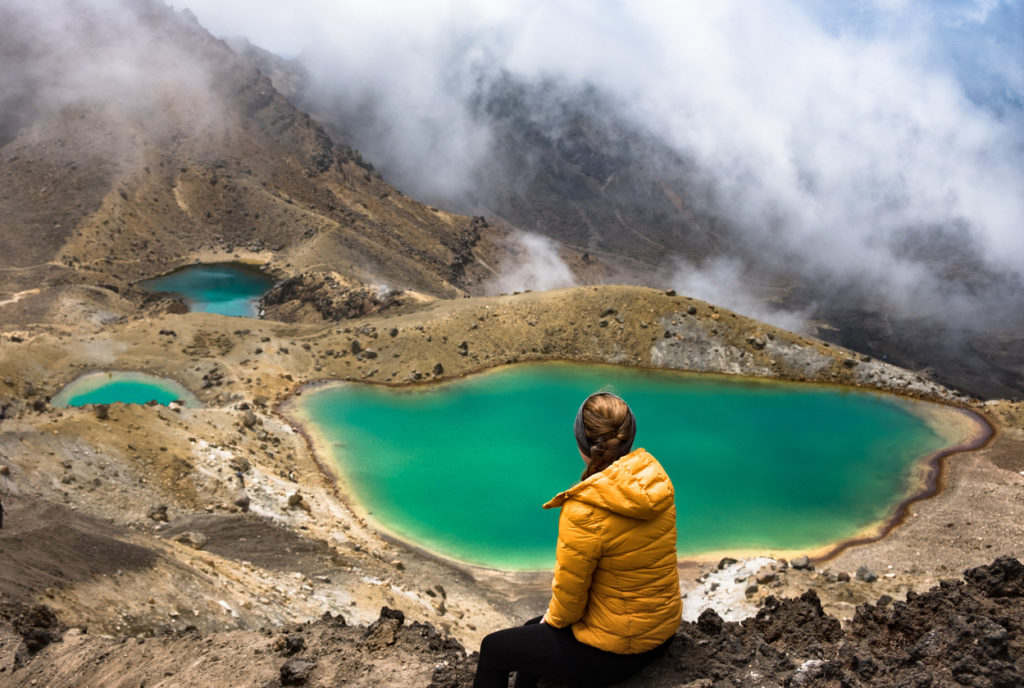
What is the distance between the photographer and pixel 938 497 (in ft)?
91.8

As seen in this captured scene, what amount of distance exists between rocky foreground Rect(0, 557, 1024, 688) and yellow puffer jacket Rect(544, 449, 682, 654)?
1008 millimetres

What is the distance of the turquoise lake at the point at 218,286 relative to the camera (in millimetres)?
59562

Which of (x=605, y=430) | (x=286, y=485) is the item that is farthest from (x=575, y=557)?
(x=286, y=485)

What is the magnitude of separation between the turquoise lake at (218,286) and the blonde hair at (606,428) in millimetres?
55734

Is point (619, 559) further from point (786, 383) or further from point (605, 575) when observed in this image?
point (786, 383)

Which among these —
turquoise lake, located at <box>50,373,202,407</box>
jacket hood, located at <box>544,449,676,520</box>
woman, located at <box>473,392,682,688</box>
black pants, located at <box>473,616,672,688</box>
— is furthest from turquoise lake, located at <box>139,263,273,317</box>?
jacket hood, located at <box>544,449,676,520</box>

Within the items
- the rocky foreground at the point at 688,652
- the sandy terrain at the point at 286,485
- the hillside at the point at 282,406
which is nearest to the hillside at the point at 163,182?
the hillside at the point at 282,406

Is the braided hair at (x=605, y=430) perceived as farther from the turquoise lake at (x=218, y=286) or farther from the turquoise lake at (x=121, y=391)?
the turquoise lake at (x=218, y=286)

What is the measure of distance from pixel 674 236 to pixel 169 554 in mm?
133169

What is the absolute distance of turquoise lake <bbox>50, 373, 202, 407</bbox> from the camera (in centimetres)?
3406

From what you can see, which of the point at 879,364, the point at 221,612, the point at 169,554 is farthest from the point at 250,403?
the point at 879,364

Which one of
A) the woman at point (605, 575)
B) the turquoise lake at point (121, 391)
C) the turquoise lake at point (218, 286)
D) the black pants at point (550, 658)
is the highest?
the turquoise lake at point (218, 286)

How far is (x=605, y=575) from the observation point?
5.65 meters

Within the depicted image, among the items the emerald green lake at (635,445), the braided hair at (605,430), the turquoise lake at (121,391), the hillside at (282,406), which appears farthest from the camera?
the turquoise lake at (121,391)
